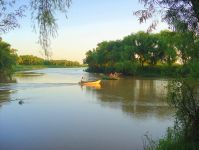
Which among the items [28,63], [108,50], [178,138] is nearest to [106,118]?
[178,138]

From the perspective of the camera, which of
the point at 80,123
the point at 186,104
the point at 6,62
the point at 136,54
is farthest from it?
the point at 136,54

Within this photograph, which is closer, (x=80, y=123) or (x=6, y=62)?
(x=80, y=123)

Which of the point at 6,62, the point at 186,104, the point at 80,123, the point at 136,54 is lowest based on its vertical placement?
the point at 80,123

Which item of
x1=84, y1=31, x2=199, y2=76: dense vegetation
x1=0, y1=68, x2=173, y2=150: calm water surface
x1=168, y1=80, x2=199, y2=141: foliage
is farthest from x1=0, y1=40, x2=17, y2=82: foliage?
x1=168, y1=80, x2=199, y2=141: foliage

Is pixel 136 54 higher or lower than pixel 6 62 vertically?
higher

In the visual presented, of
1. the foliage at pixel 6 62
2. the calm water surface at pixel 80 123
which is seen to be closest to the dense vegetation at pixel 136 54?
the foliage at pixel 6 62

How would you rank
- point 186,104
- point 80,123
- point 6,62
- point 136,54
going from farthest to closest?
point 136,54
point 6,62
point 80,123
point 186,104

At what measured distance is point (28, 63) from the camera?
146 m

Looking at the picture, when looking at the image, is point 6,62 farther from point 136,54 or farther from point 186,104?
point 186,104

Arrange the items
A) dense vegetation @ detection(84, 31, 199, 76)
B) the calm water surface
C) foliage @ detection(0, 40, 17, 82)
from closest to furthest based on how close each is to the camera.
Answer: the calm water surface
foliage @ detection(0, 40, 17, 82)
dense vegetation @ detection(84, 31, 199, 76)

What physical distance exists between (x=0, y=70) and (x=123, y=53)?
32105 mm

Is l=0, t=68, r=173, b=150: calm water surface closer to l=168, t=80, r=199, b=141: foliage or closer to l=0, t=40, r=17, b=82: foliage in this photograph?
l=168, t=80, r=199, b=141: foliage

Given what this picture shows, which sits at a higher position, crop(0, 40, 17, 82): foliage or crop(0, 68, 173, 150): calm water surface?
crop(0, 40, 17, 82): foliage

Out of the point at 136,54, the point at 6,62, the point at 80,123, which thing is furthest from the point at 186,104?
the point at 136,54
